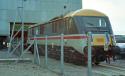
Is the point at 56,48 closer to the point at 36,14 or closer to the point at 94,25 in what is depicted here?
the point at 94,25

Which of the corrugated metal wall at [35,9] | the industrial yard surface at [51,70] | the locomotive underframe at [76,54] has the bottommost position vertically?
the industrial yard surface at [51,70]

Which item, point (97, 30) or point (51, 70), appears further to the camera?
point (97, 30)

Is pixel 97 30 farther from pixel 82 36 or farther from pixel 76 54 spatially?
pixel 76 54

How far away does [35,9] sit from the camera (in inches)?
2721

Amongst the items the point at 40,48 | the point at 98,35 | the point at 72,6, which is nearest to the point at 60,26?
the point at 40,48

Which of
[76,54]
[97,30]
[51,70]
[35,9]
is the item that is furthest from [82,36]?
[35,9]

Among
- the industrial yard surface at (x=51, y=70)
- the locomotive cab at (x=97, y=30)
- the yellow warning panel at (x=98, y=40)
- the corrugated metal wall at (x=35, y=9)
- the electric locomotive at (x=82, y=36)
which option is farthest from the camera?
the corrugated metal wall at (x=35, y=9)

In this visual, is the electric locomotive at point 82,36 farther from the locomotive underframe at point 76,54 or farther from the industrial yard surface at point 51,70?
the industrial yard surface at point 51,70

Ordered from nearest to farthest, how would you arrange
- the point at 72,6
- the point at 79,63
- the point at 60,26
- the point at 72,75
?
the point at 72,75
the point at 79,63
the point at 60,26
the point at 72,6

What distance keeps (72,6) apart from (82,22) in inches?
1723

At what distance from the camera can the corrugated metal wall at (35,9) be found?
6698cm

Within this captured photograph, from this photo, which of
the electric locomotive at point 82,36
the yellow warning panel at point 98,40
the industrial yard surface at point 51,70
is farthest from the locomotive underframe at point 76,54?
the industrial yard surface at point 51,70

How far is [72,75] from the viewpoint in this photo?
1593 cm

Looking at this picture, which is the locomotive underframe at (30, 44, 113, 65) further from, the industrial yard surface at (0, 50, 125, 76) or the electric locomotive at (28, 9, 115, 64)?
the industrial yard surface at (0, 50, 125, 76)
